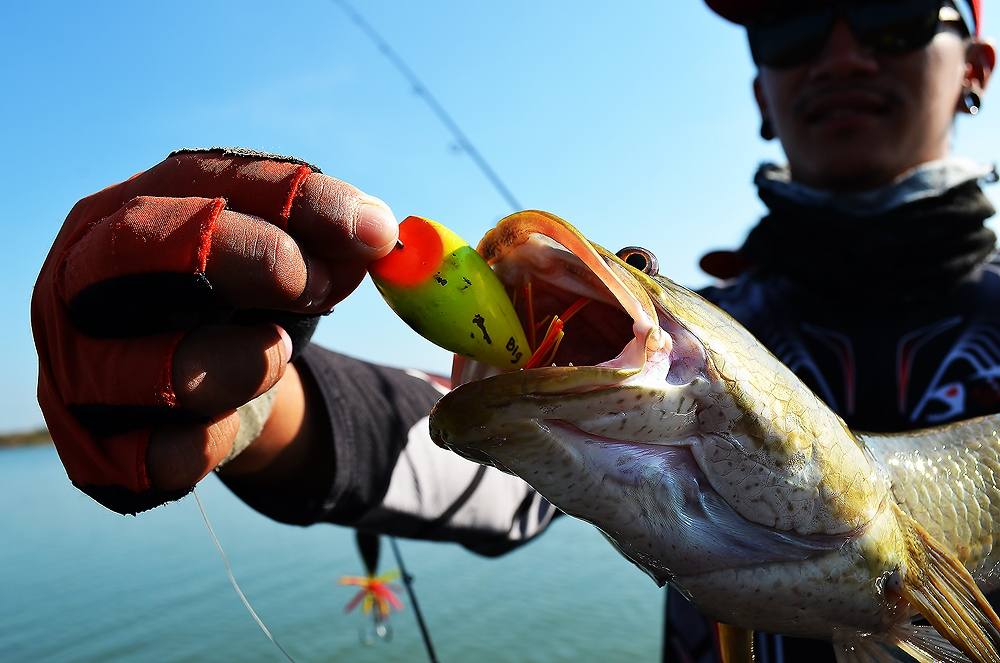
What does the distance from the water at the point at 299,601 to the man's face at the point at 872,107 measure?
7.00 metres

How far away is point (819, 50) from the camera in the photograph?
315 centimetres

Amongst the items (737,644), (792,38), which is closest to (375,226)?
(737,644)

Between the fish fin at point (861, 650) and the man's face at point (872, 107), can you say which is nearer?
the fish fin at point (861, 650)

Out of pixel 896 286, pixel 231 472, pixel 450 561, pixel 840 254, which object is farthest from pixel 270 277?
pixel 450 561

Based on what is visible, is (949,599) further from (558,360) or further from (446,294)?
(446,294)

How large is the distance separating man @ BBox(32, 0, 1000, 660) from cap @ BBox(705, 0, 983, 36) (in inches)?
0.5

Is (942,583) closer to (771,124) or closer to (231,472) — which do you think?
(231,472)

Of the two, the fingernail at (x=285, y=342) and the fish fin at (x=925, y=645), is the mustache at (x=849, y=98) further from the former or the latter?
the fingernail at (x=285, y=342)

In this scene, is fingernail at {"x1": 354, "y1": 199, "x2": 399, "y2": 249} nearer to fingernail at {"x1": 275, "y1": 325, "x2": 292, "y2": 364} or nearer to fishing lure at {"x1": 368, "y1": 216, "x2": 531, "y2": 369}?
fishing lure at {"x1": 368, "y1": 216, "x2": 531, "y2": 369}

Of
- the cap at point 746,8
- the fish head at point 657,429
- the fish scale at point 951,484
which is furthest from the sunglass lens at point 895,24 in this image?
the fish head at point 657,429

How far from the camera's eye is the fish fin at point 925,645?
164 centimetres

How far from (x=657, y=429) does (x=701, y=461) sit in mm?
151

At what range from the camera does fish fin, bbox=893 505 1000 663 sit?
1523 mm

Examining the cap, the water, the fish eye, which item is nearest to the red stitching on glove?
the fish eye
